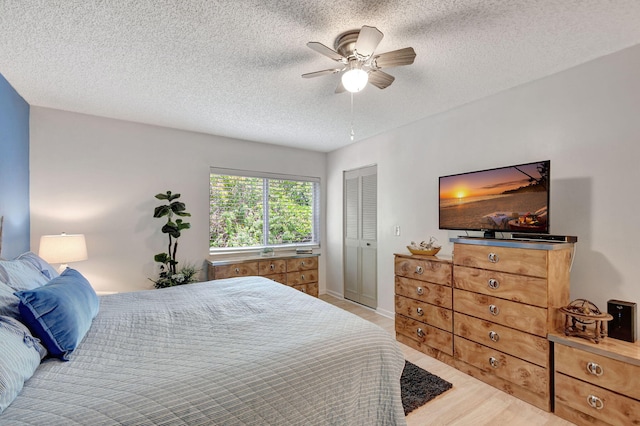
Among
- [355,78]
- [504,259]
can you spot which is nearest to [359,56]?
[355,78]

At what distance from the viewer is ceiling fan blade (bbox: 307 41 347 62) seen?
63.8 inches

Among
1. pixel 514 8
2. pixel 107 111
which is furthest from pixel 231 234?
pixel 514 8

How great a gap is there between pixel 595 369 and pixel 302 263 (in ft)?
10.4

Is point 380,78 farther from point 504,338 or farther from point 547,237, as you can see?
point 504,338

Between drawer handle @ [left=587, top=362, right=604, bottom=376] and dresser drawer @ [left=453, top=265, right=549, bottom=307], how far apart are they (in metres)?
0.40

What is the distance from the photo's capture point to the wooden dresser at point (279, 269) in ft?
12.3

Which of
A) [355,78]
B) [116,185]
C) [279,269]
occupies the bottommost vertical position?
[279,269]

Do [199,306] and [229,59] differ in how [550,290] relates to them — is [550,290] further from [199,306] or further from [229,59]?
[229,59]

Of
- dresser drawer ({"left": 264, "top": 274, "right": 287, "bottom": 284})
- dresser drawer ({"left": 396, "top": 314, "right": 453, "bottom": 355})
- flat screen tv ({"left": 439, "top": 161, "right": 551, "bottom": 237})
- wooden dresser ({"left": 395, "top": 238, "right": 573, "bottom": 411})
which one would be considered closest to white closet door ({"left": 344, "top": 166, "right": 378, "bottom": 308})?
dresser drawer ({"left": 396, "top": 314, "right": 453, "bottom": 355})

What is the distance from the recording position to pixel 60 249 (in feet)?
8.79

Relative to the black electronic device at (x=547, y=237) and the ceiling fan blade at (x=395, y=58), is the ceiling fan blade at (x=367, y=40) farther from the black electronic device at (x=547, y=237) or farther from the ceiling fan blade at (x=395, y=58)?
the black electronic device at (x=547, y=237)

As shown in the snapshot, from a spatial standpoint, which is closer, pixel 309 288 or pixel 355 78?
pixel 355 78

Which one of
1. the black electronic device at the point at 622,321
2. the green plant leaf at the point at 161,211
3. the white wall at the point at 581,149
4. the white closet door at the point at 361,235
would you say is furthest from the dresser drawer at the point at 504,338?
the green plant leaf at the point at 161,211

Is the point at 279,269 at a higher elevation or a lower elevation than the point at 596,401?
higher
